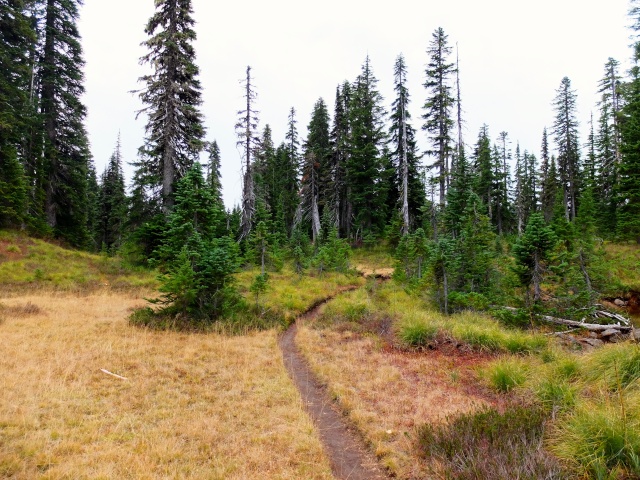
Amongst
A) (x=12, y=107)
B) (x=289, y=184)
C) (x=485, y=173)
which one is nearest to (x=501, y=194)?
(x=485, y=173)

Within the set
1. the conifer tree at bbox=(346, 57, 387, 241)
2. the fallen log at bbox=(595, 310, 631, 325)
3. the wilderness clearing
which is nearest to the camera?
the wilderness clearing

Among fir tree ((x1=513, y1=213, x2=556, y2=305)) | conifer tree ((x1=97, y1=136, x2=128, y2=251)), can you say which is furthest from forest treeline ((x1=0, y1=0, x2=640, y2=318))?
conifer tree ((x1=97, y1=136, x2=128, y2=251))

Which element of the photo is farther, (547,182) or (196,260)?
(547,182)

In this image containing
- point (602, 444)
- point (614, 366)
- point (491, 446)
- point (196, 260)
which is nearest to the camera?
point (602, 444)

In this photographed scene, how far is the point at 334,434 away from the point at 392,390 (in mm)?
1952

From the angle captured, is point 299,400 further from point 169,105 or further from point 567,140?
point 567,140

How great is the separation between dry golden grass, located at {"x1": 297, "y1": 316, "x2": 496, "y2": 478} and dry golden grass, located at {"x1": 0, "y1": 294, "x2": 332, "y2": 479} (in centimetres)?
99

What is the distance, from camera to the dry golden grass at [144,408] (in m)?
4.47

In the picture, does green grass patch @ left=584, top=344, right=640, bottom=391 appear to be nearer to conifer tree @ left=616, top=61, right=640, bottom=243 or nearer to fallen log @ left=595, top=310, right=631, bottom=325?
fallen log @ left=595, top=310, right=631, bottom=325

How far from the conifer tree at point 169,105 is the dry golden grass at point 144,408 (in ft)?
40.5

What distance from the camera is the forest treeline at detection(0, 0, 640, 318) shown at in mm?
13055

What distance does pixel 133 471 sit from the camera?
4.28m

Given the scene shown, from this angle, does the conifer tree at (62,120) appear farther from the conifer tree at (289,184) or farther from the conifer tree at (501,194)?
the conifer tree at (501,194)

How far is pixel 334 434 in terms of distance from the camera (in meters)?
5.79
